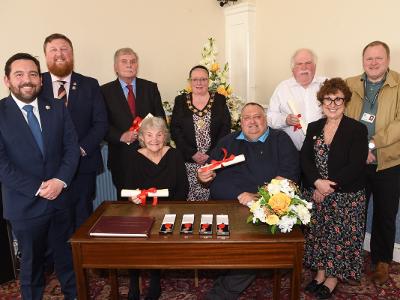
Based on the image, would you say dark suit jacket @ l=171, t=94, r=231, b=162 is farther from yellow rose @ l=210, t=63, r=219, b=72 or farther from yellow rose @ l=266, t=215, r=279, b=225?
yellow rose @ l=266, t=215, r=279, b=225

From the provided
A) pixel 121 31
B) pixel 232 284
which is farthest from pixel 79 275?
pixel 121 31

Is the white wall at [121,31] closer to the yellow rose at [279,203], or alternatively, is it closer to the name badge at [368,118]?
the name badge at [368,118]

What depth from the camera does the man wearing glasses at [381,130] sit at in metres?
3.09

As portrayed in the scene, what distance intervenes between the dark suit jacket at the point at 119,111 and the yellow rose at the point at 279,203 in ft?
5.50

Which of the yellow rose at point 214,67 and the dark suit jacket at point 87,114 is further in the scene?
the yellow rose at point 214,67

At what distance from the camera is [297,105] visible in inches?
139

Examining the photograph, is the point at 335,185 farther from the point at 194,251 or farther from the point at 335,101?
the point at 194,251

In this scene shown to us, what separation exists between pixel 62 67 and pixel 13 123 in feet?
2.52

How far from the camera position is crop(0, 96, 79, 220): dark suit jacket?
2.55 m

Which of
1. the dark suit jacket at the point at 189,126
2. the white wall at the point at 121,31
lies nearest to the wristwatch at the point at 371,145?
the dark suit jacket at the point at 189,126

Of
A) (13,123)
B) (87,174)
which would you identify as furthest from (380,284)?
(13,123)

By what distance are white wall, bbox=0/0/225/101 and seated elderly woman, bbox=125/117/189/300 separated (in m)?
1.98

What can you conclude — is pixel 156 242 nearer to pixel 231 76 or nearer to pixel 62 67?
pixel 62 67

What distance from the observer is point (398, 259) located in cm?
383
